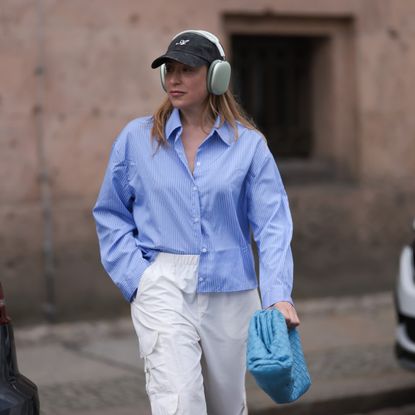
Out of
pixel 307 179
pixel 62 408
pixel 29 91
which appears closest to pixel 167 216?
pixel 62 408

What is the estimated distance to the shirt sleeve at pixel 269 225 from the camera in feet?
12.8

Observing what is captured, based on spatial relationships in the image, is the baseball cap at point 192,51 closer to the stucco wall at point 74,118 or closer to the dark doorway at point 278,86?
the stucco wall at point 74,118

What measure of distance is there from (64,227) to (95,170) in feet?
1.69

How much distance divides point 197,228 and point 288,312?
1.50ft

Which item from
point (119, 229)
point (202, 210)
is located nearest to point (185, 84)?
point (202, 210)

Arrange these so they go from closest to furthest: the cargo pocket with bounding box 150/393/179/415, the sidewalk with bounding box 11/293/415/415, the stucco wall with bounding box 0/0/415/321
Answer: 1. the cargo pocket with bounding box 150/393/179/415
2. the sidewalk with bounding box 11/293/415/415
3. the stucco wall with bounding box 0/0/415/321

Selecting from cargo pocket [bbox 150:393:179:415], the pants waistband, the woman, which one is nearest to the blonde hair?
the woman

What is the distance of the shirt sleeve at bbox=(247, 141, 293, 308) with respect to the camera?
389cm

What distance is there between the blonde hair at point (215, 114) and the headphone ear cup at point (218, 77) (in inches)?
4.0

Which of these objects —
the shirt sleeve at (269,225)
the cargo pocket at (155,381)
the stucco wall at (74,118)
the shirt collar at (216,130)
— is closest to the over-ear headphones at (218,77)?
the shirt collar at (216,130)

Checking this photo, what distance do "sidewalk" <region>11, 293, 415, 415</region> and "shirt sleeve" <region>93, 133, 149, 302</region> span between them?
2.12m

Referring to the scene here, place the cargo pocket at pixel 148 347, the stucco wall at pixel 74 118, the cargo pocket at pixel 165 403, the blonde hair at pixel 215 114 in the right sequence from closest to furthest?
the cargo pocket at pixel 165 403
the cargo pocket at pixel 148 347
the blonde hair at pixel 215 114
the stucco wall at pixel 74 118

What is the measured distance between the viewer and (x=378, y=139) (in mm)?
9648

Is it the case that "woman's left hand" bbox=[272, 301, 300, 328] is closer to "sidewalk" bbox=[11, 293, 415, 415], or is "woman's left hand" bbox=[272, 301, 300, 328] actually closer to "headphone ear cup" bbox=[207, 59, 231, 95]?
"headphone ear cup" bbox=[207, 59, 231, 95]
